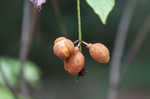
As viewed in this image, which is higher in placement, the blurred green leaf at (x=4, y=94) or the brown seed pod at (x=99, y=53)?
the brown seed pod at (x=99, y=53)

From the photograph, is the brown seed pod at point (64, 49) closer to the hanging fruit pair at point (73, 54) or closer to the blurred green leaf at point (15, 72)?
the hanging fruit pair at point (73, 54)

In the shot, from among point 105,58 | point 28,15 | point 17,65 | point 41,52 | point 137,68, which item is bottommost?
point 137,68

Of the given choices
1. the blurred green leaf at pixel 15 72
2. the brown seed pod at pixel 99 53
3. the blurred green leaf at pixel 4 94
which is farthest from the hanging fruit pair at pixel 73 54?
the blurred green leaf at pixel 15 72

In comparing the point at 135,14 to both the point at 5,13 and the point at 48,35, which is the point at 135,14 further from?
the point at 5,13

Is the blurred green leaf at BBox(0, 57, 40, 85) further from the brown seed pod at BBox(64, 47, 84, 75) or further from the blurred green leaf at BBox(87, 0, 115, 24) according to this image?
the blurred green leaf at BBox(87, 0, 115, 24)

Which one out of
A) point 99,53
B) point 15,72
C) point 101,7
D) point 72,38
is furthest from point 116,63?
point 72,38

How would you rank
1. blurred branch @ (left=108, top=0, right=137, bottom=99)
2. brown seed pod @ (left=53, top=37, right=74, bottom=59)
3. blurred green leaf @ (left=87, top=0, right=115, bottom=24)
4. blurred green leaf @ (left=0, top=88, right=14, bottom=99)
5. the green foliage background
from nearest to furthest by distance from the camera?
blurred green leaf @ (left=87, top=0, right=115, bottom=24)
brown seed pod @ (left=53, top=37, right=74, bottom=59)
blurred green leaf @ (left=0, top=88, right=14, bottom=99)
blurred branch @ (left=108, top=0, right=137, bottom=99)
the green foliage background

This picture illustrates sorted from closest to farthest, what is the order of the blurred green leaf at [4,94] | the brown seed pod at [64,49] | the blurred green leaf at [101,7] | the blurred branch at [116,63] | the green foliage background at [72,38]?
the blurred green leaf at [101,7] < the brown seed pod at [64,49] < the blurred green leaf at [4,94] < the blurred branch at [116,63] < the green foliage background at [72,38]

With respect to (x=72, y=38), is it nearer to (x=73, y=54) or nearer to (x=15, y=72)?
(x=15, y=72)

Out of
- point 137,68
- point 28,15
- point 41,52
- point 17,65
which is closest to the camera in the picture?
point 28,15

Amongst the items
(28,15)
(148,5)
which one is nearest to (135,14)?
(148,5)

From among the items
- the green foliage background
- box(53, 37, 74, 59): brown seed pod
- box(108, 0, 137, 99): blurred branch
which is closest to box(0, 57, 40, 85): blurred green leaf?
box(108, 0, 137, 99): blurred branch
